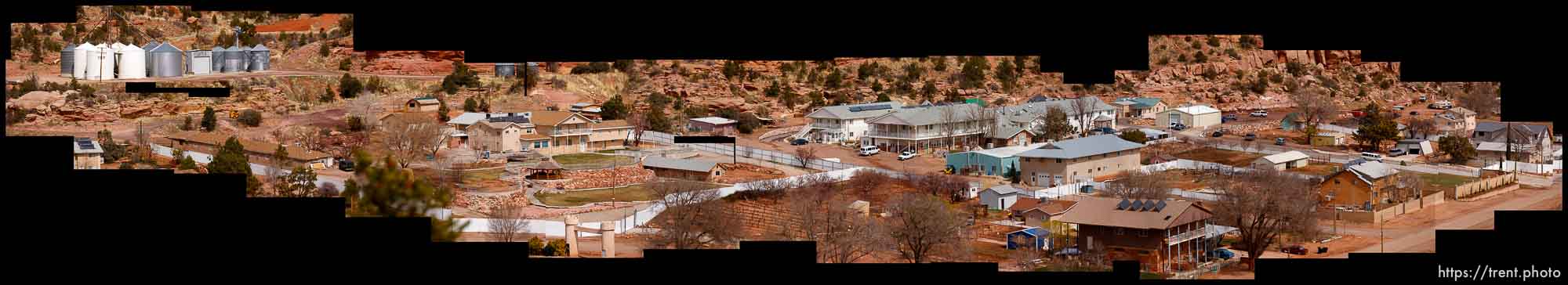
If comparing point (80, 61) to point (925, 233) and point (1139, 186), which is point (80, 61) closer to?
point (925, 233)

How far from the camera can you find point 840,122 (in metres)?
33.5

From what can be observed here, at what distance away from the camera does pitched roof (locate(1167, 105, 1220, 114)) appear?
112 feet

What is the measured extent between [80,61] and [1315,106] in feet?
57.3

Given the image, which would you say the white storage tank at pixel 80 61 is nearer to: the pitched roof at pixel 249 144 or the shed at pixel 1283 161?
the pitched roof at pixel 249 144

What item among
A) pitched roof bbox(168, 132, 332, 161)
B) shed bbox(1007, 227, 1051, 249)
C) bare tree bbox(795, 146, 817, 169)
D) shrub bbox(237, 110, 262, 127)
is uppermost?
shrub bbox(237, 110, 262, 127)

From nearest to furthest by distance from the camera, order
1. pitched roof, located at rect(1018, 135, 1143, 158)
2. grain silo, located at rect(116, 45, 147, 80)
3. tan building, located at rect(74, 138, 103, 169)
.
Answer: tan building, located at rect(74, 138, 103, 169) → grain silo, located at rect(116, 45, 147, 80) → pitched roof, located at rect(1018, 135, 1143, 158)

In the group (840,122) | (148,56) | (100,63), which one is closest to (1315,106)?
(840,122)

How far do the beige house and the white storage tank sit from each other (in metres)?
15.4

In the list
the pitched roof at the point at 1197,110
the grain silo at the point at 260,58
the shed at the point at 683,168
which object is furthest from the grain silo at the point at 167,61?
the pitched roof at the point at 1197,110

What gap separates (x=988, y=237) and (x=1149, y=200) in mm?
2162

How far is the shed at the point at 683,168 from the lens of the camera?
92.8 feet

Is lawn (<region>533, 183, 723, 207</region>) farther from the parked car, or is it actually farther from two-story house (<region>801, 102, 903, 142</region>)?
the parked car

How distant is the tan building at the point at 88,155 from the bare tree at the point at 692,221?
221 inches

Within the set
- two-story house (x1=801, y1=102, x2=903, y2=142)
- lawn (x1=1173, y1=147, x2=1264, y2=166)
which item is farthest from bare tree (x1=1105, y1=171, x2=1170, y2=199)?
two-story house (x1=801, y1=102, x2=903, y2=142)
